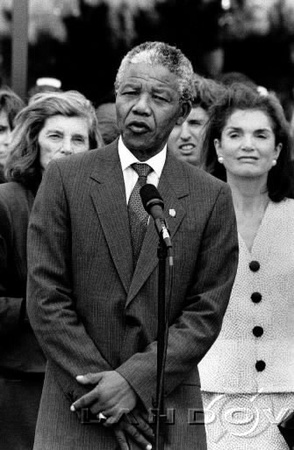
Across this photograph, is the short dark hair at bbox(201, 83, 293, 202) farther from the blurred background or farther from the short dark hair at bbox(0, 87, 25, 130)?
the blurred background

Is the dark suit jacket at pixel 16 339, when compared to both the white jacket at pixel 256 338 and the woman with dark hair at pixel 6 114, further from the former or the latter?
the woman with dark hair at pixel 6 114

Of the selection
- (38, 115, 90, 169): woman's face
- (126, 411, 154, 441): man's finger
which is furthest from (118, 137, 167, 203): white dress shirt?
(38, 115, 90, 169): woman's face

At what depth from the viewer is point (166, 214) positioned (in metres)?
3.88

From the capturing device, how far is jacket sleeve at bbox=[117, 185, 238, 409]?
3.72 meters

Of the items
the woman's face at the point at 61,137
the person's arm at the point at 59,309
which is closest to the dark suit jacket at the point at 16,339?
the woman's face at the point at 61,137

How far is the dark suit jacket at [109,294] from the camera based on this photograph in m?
3.74

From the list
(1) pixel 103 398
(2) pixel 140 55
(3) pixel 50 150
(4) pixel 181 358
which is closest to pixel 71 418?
(1) pixel 103 398

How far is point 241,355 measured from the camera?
5.00m

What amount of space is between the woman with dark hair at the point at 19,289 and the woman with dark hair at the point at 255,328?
2.47ft

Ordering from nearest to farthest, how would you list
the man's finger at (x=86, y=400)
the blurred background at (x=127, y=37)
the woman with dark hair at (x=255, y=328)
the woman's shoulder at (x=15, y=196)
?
the man's finger at (x=86, y=400) → the woman's shoulder at (x=15, y=196) → the woman with dark hair at (x=255, y=328) → the blurred background at (x=127, y=37)

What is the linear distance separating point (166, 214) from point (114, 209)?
0.18 metres

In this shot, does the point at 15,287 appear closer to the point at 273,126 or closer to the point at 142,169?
the point at 142,169

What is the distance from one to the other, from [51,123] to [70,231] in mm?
1494

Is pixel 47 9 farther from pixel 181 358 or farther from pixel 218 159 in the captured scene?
pixel 181 358
